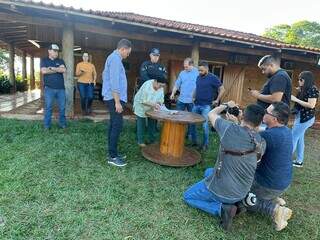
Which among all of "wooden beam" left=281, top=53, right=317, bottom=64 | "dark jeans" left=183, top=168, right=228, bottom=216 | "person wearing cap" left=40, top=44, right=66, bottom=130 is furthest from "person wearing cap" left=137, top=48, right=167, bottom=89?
"wooden beam" left=281, top=53, right=317, bottom=64

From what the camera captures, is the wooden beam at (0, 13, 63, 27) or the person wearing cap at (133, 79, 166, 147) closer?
the person wearing cap at (133, 79, 166, 147)

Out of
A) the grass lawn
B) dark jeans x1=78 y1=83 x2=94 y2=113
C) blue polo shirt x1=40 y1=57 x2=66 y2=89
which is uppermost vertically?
blue polo shirt x1=40 y1=57 x2=66 y2=89

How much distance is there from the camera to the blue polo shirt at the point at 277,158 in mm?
2953

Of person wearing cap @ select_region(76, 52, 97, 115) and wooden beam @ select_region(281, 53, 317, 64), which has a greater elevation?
wooden beam @ select_region(281, 53, 317, 64)

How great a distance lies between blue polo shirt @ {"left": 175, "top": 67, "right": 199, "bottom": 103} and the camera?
5.46 metres

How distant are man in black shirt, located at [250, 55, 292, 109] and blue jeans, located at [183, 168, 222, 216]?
4.94 feet

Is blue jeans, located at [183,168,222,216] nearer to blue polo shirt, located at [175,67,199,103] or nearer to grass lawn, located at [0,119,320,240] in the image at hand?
grass lawn, located at [0,119,320,240]

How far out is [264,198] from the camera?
3121 millimetres

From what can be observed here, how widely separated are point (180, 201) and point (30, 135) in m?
3.27

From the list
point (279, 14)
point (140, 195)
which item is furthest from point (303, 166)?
point (279, 14)

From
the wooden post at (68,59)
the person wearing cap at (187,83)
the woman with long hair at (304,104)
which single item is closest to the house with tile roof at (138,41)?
the wooden post at (68,59)

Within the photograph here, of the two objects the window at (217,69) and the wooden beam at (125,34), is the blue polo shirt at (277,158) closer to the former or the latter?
the wooden beam at (125,34)

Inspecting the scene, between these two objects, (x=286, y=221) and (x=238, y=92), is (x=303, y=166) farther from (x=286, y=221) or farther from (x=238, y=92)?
(x=238, y=92)

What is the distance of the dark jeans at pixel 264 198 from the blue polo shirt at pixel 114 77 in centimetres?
214
